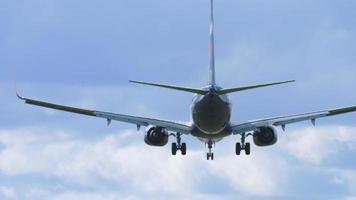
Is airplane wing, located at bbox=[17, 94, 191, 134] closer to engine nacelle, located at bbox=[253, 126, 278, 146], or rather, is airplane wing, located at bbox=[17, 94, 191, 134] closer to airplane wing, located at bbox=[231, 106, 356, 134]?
airplane wing, located at bbox=[231, 106, 356, 134]

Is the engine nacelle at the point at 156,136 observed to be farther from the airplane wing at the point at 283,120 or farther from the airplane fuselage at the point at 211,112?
the airplane fuselage at the point at 211,112

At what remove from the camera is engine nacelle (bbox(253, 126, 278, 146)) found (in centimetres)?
10331

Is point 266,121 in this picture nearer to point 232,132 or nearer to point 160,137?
point 232,132

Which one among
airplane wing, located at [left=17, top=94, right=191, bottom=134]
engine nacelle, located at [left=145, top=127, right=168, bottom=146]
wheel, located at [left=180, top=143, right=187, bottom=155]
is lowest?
wheel, located at [left=180, top=143, right=187, bottom=155]

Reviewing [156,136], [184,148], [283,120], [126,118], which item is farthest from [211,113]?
[283,120]

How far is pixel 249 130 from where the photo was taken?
343 feet

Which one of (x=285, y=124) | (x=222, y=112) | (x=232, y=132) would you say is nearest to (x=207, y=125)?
(x=222, y=112)

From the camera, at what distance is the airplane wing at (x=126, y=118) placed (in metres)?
103

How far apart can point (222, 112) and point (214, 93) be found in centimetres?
207

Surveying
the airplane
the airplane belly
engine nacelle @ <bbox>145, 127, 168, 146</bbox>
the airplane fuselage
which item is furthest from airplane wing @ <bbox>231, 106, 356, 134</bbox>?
the airplane belly

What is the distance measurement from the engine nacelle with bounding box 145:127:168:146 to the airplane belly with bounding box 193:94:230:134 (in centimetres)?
974

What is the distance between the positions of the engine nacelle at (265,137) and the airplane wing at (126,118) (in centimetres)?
707

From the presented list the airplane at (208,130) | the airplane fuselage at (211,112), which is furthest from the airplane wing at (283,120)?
the airplane fuselage at (211,112)

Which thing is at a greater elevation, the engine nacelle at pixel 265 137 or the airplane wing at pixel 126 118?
the airplane wing at pixel 126 118
